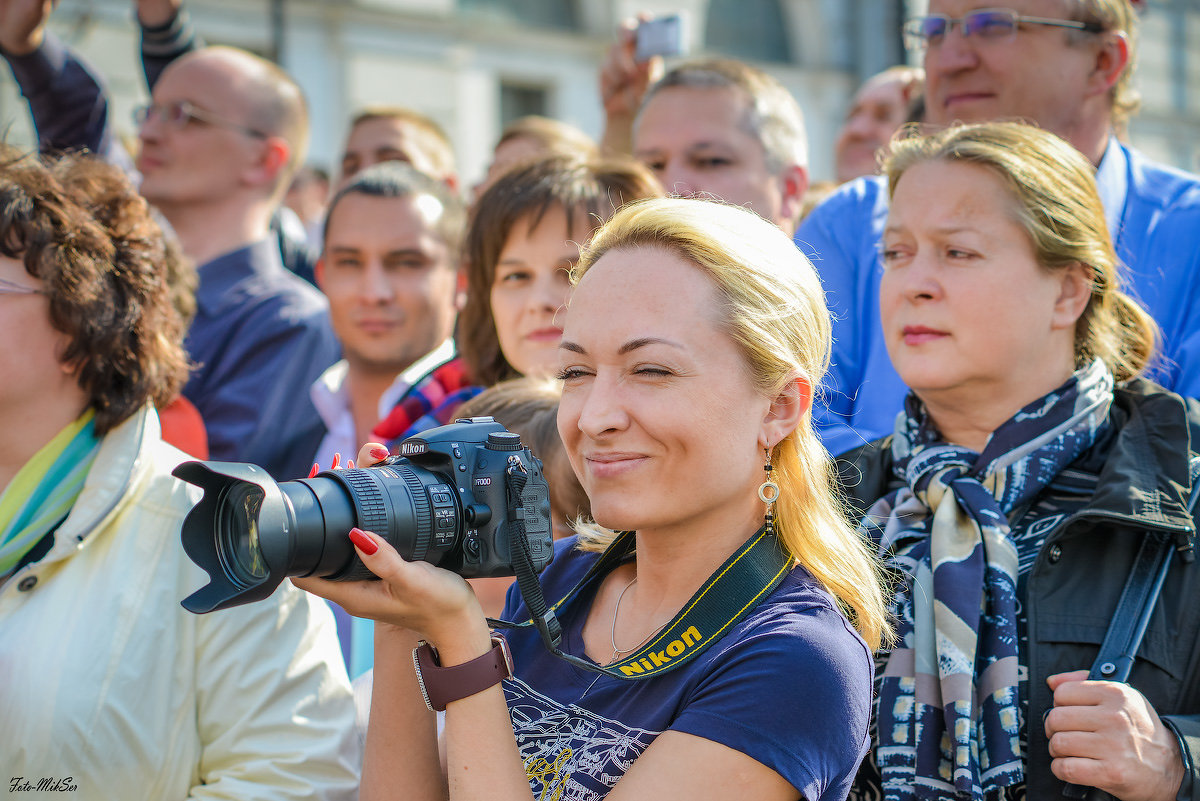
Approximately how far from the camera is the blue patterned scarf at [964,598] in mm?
1961

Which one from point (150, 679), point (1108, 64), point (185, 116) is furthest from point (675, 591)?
point (185, 116)

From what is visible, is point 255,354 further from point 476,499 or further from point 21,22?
point 476,499

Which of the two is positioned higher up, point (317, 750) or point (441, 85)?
point (441, 85)

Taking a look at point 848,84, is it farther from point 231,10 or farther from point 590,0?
point 231,10

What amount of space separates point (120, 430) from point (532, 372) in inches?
37.9

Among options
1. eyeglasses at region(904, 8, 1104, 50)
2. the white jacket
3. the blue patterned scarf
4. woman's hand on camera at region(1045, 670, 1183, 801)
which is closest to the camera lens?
the white jacket

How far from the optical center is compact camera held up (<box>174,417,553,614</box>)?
1.48 metres

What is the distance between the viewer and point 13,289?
2326 millimetres

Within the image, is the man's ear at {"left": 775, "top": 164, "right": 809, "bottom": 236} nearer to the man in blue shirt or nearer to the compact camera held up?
the man in blue shirt

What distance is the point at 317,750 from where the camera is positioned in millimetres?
2139

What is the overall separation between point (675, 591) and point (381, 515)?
0.52 meters

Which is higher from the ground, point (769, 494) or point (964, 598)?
point (769, 494)

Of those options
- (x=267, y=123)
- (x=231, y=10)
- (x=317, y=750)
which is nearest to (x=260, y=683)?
(x=317, y=750)

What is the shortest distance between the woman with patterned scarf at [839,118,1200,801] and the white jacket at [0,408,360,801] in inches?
41.5
